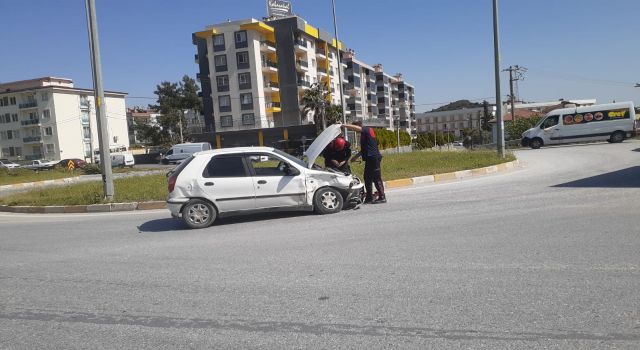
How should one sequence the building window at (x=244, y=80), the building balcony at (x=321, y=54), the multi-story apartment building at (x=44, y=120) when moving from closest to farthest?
the building window at (x=244, y=80), the building balcony at (x=321, y=54), the multi-story apartment building at (x=44, y=120)

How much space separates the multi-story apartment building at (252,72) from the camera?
59.7 meters

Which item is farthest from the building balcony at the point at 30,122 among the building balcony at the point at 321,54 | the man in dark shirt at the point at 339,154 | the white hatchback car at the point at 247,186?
the white hatchback car at the point at 247,186

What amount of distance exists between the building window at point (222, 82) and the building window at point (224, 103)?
99 centimetres

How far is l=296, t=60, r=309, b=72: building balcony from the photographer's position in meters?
64.2

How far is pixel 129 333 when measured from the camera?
13.0 feet

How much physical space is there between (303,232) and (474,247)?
273 cm

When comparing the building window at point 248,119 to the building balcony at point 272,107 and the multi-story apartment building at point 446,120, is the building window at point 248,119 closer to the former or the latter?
the building balcony at point 272,107

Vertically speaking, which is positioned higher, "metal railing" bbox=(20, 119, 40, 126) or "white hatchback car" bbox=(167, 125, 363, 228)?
"metal railing" bbox=(20, 119, 40, 126)

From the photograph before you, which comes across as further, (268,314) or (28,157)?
(28,157)

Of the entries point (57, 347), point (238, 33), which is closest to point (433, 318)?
point (57, 347)

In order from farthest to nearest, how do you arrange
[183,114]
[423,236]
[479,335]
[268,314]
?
[183,114] → [423,236] → [268,314] → [479,335]

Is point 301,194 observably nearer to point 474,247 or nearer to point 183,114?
point 474,247

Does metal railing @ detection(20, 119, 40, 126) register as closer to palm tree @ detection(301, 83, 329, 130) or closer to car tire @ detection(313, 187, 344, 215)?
palm tree @ detection(301, 83, 329, 130)

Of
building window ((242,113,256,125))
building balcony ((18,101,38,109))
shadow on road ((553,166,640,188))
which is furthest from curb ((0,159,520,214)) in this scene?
building balcony ((18,101,38,109))
